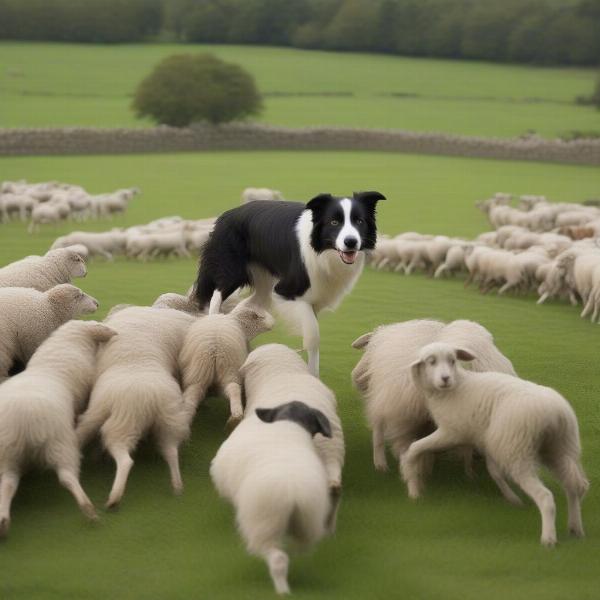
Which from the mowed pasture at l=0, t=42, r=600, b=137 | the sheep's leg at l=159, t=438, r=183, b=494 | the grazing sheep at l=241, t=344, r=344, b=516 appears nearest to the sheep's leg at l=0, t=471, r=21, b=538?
the sheep's leg at l=159, t=438, r=183, b=494

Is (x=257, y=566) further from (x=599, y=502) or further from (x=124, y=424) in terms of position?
(x=599, y=502)

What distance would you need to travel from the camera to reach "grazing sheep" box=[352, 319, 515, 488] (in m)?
5.35

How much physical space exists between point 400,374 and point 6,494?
2.13 metres

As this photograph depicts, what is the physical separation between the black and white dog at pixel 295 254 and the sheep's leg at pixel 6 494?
2.53 m

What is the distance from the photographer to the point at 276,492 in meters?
3.89

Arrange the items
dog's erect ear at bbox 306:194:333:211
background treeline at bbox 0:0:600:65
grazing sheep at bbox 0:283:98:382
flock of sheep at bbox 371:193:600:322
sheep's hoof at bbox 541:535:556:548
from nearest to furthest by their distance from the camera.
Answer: sheep's hoof at bbox 541:535:556:548, grazing sheep at bbox 0:283:98:382, dog's erect ear at bbox 306:194:333:211, flock of sheep at bbox 371:193:600:322, background treeline at bbox 0:0:600:65

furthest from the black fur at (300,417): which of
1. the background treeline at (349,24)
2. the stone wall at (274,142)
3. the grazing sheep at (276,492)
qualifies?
the background treeline at (349,24)

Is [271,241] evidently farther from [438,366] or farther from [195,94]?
[195,94]

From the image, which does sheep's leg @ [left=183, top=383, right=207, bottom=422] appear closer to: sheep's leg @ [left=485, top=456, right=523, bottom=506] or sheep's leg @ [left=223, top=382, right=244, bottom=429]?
sheep's leg @ [left=223, top=382, right=244, bottom=429]

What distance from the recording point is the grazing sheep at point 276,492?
12.8ft

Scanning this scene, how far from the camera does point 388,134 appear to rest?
108ft

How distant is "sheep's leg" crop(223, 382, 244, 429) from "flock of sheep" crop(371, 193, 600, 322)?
5187 millimetres

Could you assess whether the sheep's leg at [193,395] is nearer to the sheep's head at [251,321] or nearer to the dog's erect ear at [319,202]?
the sheep's head at [251,321]

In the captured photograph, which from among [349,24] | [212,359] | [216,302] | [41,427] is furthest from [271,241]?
[349,24]
